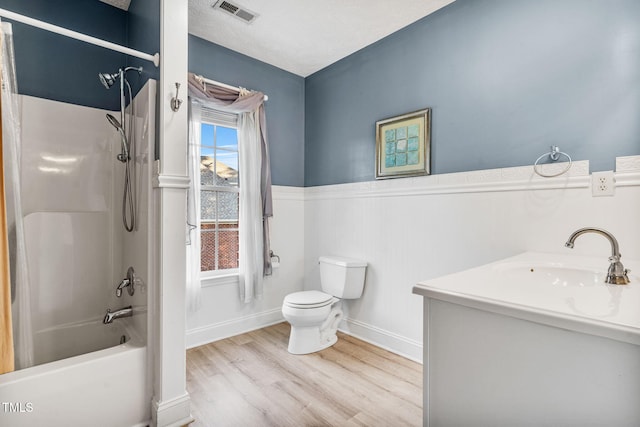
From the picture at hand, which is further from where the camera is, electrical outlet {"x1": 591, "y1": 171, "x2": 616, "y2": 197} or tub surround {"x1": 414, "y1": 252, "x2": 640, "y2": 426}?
electrical outlet {"x1": 591, "y1": 171, "x2": 616, "y2": 197}

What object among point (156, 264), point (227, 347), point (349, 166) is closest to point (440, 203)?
point (349, 166)

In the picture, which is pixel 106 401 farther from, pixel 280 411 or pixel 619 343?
pixel 619 343

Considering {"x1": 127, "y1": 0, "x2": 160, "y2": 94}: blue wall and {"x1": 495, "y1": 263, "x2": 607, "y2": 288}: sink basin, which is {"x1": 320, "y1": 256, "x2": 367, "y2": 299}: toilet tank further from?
{"x1": 127, "y1": 0, "x2": 160, "y2": 94}: blue wall


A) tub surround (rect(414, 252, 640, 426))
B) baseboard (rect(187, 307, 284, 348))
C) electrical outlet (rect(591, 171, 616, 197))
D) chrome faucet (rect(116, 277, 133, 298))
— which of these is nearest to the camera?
tub surround (rect(414, 252, 640, 426))

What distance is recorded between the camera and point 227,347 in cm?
247

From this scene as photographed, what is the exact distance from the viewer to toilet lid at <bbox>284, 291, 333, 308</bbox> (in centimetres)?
229

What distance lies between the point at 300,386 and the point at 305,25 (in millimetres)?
2591

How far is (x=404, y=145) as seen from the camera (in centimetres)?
233

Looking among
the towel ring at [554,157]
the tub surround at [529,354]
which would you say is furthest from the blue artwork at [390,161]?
the tub surround at [529,354]

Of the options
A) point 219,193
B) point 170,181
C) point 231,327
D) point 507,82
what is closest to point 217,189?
point 219,193

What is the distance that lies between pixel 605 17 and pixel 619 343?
175 cm

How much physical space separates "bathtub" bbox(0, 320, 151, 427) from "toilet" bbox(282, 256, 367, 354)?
105cm

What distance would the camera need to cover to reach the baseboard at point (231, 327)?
2.49 meters

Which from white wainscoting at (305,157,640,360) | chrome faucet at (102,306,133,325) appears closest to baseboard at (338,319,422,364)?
white wainscoting at (305,157,640,360)
